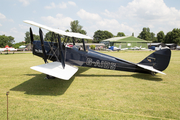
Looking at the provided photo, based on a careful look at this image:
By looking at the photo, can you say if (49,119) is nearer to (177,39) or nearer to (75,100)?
(75,100)

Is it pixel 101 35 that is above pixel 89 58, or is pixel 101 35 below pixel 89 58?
above

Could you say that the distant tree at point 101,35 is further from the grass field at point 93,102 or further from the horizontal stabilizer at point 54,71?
the grass field at point 93,102

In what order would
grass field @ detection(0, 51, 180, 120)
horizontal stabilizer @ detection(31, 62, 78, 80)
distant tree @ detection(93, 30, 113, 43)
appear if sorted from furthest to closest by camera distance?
1. distant tree @ detection(93, 30, 113, 43)
2. horizontal stabilizer @ detection(31, 62, 78, 80)
3. grass field @ detection(0, 51, 180, 120)

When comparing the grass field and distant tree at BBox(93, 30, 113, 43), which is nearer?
the grass field

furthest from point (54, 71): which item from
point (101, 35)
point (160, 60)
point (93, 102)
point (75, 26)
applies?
point (101, 35)

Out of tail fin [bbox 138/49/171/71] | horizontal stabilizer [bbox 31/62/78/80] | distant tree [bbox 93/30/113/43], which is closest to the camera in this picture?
horizontal stabilizer [bbox 31/62/78/80]

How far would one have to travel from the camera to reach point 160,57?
7355 millimetres

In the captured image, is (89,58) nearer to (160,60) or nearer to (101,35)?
(160,60)

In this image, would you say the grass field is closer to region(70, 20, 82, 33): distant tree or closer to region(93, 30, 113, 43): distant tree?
region(70, 20, 82, 33): distant tree

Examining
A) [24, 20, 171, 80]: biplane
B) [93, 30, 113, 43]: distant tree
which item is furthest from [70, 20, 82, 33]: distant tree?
[24, 20, 171, 80]: biplane

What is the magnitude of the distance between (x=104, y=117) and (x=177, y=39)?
101611 mm

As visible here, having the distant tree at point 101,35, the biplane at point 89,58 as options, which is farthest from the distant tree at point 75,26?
the biplane at point 89,58

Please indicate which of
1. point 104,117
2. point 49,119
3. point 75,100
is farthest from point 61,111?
point 104,117

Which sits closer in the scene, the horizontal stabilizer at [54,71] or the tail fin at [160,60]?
the horizontal stabilizer at [54,71]
